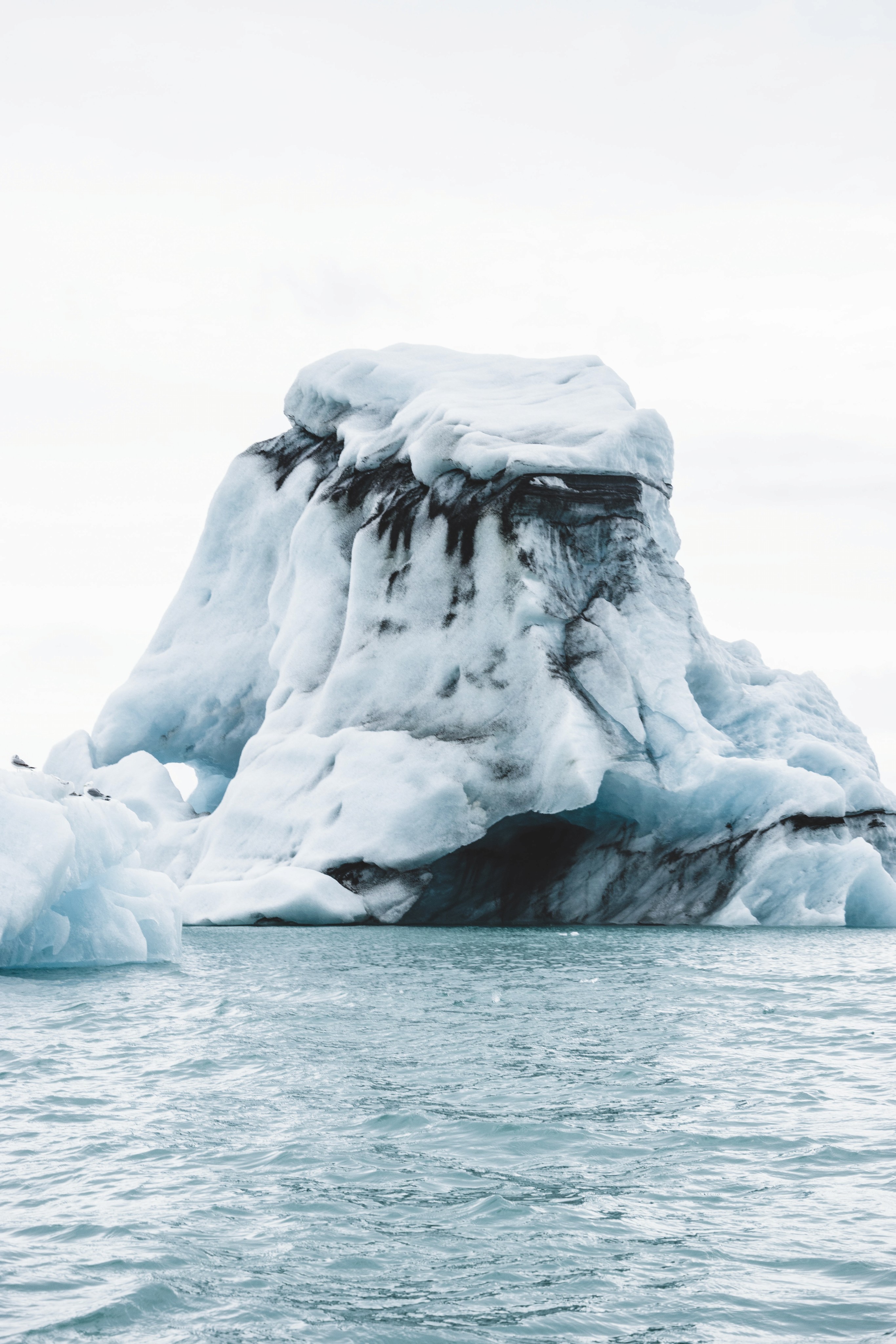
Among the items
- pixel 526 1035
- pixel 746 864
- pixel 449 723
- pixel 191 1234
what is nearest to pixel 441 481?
pixel 449 723

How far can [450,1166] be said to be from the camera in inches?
243

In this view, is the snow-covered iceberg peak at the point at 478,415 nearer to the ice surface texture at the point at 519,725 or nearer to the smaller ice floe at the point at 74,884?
the ice surface texture at the point at 519,725

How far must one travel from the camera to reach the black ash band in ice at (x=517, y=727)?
2003 cm

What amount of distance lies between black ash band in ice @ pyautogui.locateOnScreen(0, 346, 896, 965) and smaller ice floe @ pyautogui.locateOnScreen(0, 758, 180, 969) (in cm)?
367

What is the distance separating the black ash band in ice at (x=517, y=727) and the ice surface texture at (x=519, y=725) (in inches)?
1.7

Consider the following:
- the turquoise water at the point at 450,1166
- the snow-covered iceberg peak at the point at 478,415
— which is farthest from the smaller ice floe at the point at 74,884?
the snow-covered iceberg peak at the point at 478,415

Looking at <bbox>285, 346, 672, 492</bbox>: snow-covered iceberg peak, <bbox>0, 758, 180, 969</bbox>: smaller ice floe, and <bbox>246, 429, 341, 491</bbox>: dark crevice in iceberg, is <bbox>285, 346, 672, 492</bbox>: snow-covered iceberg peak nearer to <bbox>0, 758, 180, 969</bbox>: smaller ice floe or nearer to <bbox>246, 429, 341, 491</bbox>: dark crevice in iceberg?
<bbox>246, 429, 341, 491</bbox>: dark crevice in iceberg

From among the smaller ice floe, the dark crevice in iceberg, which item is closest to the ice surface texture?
the dark crevice in iceberg

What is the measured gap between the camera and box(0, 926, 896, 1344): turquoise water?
4.47m

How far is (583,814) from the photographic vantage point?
2144 cm

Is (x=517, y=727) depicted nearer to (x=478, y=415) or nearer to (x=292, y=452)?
(x=478, y=415)

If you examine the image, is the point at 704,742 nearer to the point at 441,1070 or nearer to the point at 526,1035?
the point at 526,1035

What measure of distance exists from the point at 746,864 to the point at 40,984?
11.3m

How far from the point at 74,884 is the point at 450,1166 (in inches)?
307
